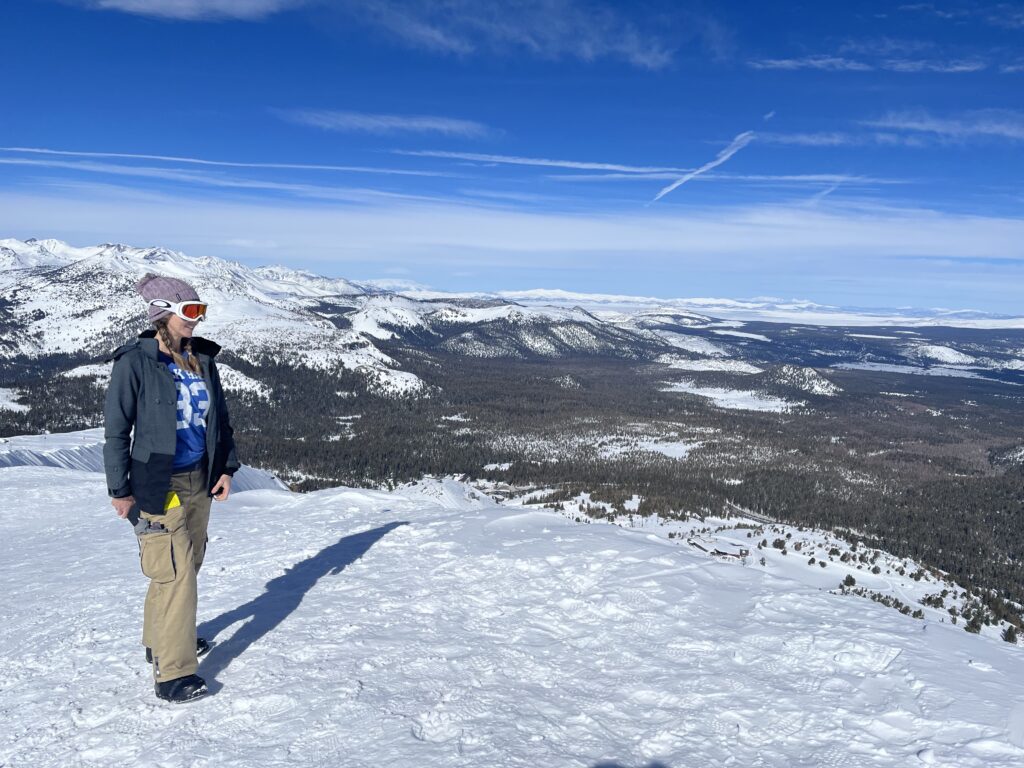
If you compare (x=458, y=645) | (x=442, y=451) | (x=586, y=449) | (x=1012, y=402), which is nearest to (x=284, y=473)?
(x=442, y=451)

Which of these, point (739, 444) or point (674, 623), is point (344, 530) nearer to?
point (674, 623)

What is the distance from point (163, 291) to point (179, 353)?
0.62 m

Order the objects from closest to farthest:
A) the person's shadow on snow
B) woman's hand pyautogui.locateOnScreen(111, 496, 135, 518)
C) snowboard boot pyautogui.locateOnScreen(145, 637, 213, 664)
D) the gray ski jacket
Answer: the gray ski jacket
woman's hand pyautogui.locateOnScreen(111, 496, 135, 518)
snowboard boot pyautogui.locateOnScreen(145, 637, 213, 664)
the person's shadow on snow

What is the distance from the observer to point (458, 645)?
726cm

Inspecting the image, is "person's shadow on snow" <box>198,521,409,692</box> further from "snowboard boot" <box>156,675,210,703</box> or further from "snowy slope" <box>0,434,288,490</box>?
"snowy slope" <box>0,434,288,490</box>

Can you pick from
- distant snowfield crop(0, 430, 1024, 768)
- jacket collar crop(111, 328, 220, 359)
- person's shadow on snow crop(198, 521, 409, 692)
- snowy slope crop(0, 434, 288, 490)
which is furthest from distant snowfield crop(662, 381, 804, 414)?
jacket collar crop(111, 328, 220, 359)

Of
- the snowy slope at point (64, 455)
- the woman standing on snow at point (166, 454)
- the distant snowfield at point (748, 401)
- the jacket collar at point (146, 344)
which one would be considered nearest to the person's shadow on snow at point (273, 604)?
the woman standing on snow at point (166, 454)

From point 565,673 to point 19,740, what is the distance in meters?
5.02

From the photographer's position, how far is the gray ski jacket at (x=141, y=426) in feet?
18.1

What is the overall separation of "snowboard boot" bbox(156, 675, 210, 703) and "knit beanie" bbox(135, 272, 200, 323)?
3448 mm

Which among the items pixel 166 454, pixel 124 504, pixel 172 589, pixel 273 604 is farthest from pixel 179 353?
pixel 273 604

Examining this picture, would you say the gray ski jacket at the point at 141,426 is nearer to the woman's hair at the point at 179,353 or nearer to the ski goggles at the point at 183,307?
the woman's hair at the point at 179,353

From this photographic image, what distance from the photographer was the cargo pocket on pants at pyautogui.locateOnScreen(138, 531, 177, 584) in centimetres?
586

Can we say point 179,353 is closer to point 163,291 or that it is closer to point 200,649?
point 163,291
